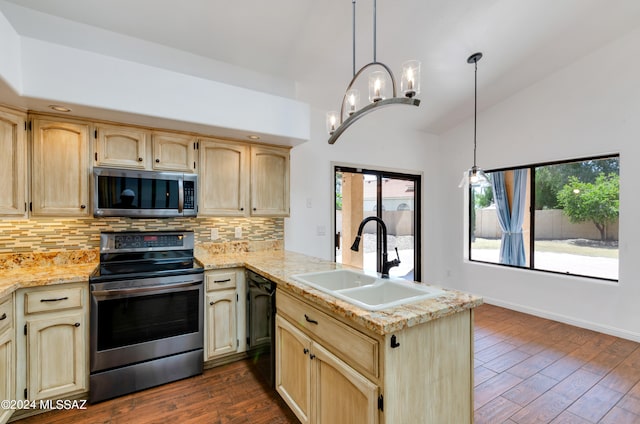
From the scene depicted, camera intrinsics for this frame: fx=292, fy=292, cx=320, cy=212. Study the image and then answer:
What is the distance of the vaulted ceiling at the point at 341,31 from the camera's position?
2.34 meters

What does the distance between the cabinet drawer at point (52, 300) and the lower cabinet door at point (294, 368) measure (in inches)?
57.5

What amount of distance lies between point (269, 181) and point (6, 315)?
216 centimetres

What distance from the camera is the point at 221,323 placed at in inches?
103

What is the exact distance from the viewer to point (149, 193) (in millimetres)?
2525

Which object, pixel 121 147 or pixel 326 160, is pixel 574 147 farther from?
pixel 121 147

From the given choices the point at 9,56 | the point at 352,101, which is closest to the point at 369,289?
the point at 352,101

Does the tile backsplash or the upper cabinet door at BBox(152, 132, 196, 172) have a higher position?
the upper cabinet door at BBox(152, 132, 196, 172)

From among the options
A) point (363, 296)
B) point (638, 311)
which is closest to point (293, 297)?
point (363, 296)

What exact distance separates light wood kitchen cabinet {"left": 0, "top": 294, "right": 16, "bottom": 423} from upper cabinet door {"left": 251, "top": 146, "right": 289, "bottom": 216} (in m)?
1.85

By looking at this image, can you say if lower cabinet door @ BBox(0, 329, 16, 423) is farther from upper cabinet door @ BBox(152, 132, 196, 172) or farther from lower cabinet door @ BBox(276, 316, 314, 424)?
lower cabinet door @ BBox(276, 316, 314, 424)

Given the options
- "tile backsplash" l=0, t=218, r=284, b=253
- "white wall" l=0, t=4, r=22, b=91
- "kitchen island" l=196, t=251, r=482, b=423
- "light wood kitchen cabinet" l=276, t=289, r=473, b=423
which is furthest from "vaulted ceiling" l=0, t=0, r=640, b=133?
"light wood kitchen cabinet" l=276, t=289, r=473, b=423

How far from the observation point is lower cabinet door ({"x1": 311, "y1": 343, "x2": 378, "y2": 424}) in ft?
4.22

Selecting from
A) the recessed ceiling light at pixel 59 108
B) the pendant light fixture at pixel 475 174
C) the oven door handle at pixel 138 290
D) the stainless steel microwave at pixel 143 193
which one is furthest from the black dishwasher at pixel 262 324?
the pendant light fixture at pixel 475 174

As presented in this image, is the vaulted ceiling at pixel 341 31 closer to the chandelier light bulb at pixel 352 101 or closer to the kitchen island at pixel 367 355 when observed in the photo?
the chandelier light bulb at pixel 352 101
